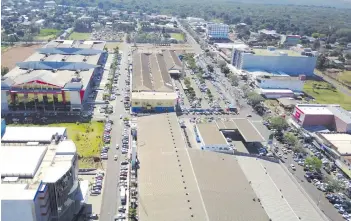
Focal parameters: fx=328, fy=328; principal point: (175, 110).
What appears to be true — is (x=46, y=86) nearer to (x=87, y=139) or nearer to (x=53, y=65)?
(x=87, y=139)

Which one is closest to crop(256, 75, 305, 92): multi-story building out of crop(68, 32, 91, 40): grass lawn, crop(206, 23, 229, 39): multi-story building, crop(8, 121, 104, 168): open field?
crop(8, 121, 104, 168): open field

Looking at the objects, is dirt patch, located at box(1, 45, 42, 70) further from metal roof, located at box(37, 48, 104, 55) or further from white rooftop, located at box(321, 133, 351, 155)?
white rooftop, located at box(321, 133, 351, 155)

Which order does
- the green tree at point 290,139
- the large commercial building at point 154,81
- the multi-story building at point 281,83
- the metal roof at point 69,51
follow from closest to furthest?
the green tree at point 290,139
the large commercial building at point 154,81
the multi-story building at point 281,83
the metal roof at point 69,51

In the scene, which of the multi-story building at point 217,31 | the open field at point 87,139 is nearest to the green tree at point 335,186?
the open field at point 87,139

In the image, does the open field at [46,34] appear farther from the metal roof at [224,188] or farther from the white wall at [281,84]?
the metal roof at [224,188]

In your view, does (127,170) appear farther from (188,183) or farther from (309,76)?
(309,76)

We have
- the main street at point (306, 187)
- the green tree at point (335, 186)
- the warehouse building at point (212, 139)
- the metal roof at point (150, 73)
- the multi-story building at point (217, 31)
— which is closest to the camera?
the main street at point (306, 187)

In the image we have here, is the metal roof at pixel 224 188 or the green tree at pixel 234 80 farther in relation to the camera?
the green tree at pixel 234 80
